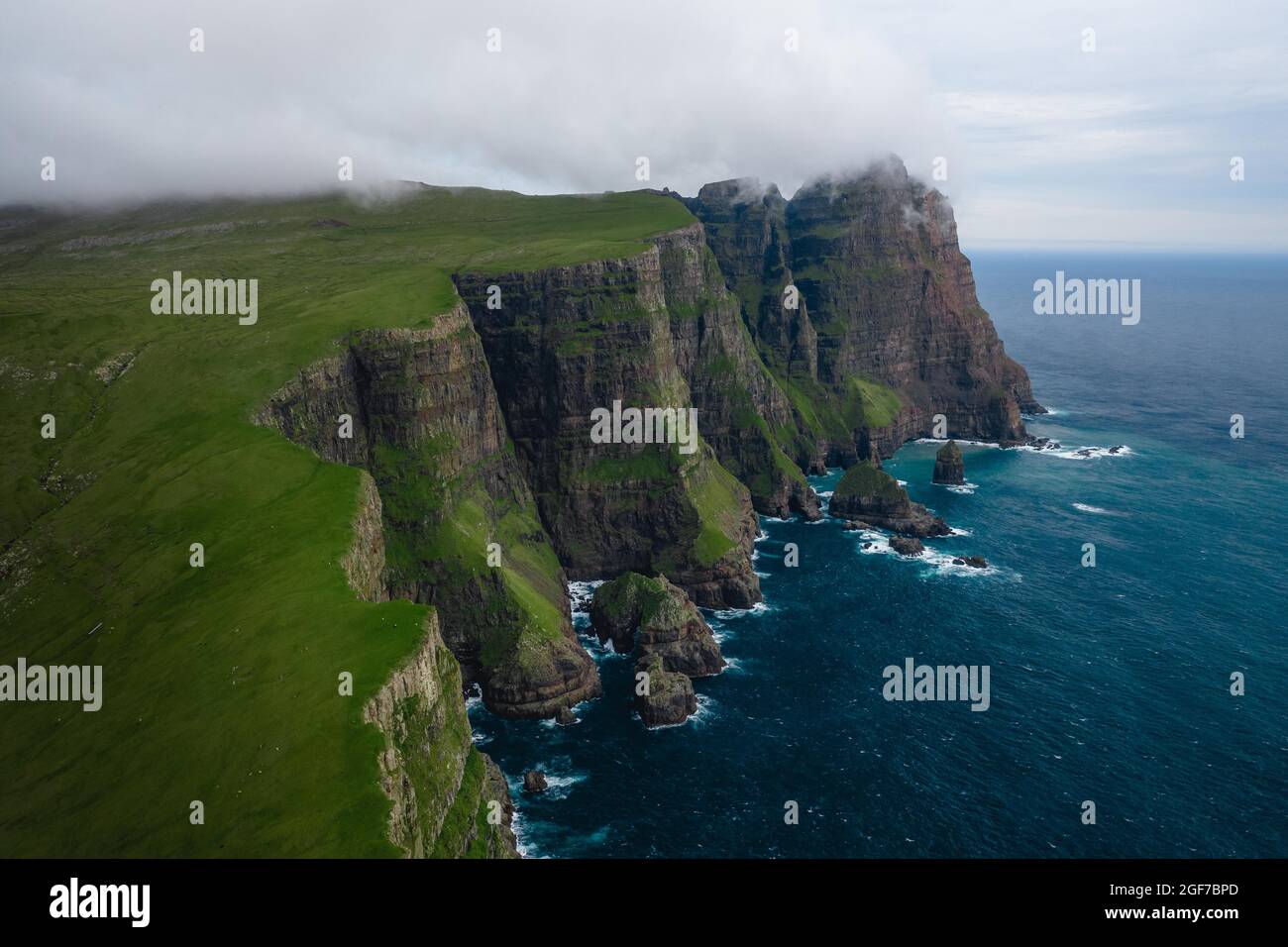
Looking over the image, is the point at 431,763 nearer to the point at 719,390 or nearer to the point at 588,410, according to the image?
the point at 588,410

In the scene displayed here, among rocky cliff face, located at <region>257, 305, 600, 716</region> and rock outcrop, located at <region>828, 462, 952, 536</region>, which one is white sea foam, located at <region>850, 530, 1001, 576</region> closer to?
rock outcrop, located at <region>828, 462, 952, 536</region>

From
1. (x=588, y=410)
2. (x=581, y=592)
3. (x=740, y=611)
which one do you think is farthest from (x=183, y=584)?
(x=740, y=611)

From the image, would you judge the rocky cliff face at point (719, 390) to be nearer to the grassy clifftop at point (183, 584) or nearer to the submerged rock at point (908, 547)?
the submerged rock at point (908, 547)

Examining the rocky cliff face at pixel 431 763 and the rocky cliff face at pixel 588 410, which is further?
the rocky cliff face at pixel 588 410

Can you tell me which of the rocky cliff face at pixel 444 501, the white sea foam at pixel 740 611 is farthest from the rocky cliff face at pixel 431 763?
the white sea foam at pixel 740 611

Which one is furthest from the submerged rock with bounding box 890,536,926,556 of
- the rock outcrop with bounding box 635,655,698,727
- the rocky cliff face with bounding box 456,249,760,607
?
the rock outcrop with bounding box 635,655,698,727

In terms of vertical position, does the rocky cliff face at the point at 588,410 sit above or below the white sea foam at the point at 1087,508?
above
